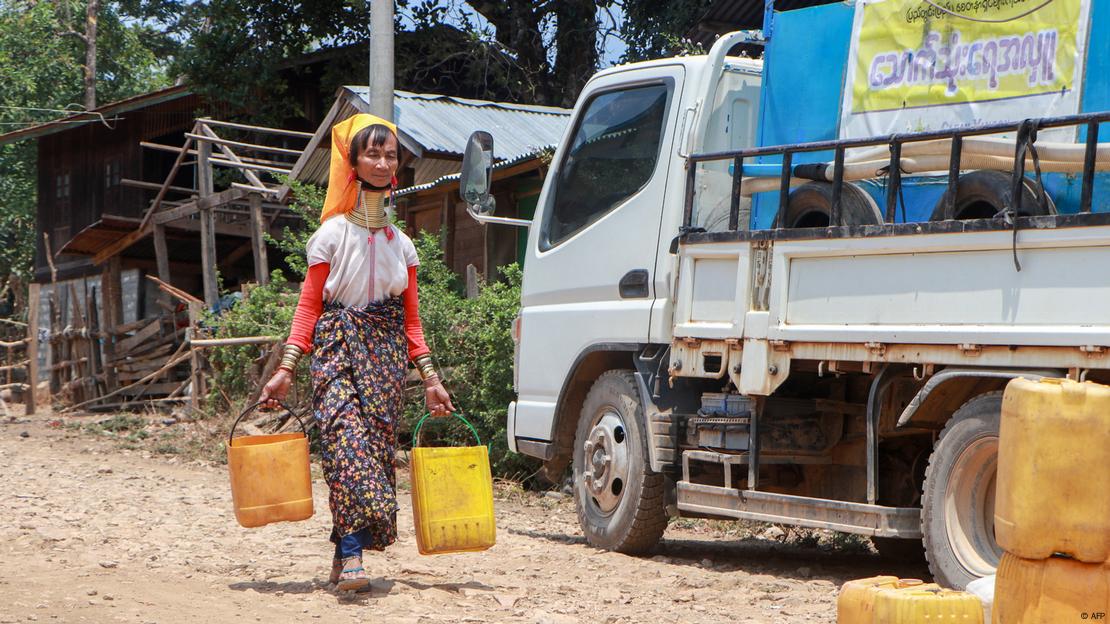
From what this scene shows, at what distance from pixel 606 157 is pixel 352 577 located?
3034 millimetres

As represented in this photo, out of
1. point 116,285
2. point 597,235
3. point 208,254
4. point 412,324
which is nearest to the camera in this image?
point 412,324

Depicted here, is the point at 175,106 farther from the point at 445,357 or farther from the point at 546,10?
the point at 445,357

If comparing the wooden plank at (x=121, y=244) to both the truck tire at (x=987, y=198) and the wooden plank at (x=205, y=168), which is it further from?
the truck tire at (x=987, y=198)

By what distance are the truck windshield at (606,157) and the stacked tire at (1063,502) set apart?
353 centimetres

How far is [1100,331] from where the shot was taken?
176 inches

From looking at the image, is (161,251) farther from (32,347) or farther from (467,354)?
(467,354)

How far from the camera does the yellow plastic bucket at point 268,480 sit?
5168 mm

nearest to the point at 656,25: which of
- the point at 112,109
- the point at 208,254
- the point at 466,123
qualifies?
the point at 466,123

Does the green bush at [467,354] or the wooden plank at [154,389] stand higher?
the green bush at [467,354]

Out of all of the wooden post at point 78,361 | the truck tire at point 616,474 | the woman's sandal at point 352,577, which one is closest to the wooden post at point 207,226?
the wooden post at point 78,361

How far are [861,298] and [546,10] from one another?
16.7 metres

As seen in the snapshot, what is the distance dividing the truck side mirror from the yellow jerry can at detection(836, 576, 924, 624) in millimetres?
4049

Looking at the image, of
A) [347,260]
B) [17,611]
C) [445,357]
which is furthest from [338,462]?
[445,357]

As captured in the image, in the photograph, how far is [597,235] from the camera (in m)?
7.04
